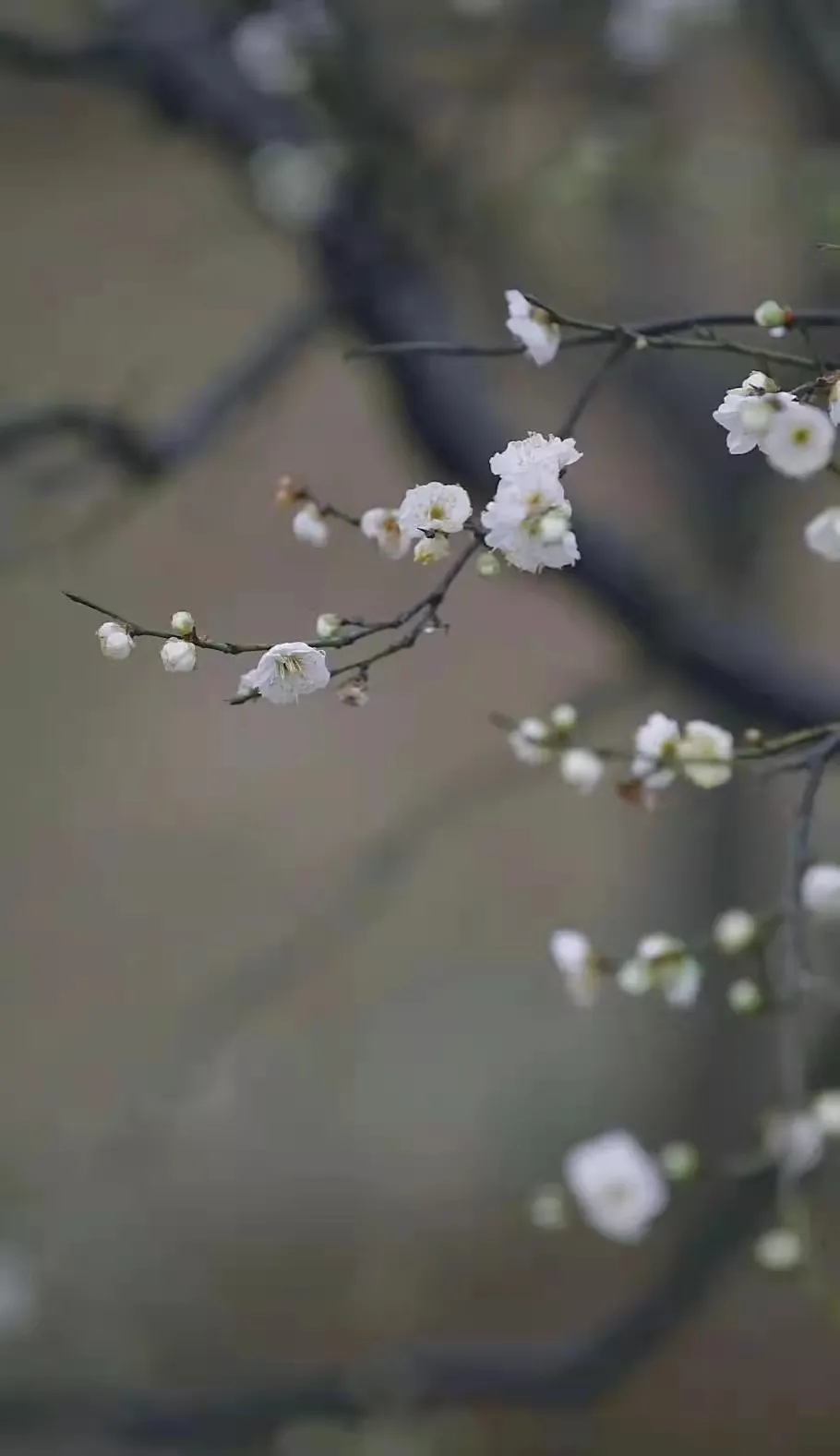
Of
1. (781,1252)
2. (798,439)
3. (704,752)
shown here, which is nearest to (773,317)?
(798,439)

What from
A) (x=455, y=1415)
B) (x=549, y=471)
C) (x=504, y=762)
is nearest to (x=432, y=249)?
(x=549, y=471)

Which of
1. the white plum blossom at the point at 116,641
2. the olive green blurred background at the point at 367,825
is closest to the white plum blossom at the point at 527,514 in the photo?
the white plum blossom at the point at 116,641

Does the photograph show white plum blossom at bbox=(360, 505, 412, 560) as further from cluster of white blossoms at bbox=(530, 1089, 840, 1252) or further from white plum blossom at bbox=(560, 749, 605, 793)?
cluster of white blossoms at bbox=(530, 1089, 840, 1252)

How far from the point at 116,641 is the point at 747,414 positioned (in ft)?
0.64

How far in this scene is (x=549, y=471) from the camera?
0.38m

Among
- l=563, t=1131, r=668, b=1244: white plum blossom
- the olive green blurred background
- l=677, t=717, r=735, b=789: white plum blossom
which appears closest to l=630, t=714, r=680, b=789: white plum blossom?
l=677, t=717, r=735, b=789: white plum blossom

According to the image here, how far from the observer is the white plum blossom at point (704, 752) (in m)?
0.48

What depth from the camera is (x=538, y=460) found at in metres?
0.38

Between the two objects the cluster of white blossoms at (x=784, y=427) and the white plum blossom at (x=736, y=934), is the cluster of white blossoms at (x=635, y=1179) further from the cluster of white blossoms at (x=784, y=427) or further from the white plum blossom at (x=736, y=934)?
the cluster of white blossoms at (x=784, y=427)

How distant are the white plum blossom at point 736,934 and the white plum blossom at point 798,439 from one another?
0.21 meters

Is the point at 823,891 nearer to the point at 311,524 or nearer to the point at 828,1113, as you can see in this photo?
the point at 828,1113

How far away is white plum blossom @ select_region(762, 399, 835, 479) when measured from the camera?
0.35m

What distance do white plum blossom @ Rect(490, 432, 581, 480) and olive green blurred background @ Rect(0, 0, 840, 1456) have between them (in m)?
0.43

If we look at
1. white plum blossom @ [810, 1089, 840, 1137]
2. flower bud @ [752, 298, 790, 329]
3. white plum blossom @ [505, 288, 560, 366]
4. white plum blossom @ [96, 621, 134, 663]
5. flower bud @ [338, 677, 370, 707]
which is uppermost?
white plum blossom @ [505, 288, 560, 366]
